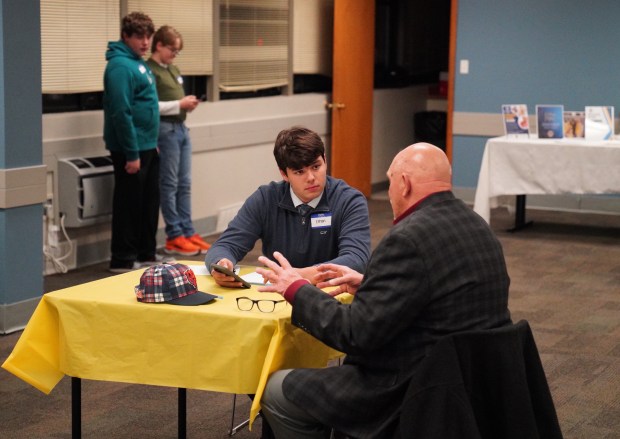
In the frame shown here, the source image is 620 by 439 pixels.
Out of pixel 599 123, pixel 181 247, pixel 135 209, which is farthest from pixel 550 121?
pixel 135 209

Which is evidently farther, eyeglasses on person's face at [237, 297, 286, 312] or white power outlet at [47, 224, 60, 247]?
white power outlet at [47, 224, 60, 247]

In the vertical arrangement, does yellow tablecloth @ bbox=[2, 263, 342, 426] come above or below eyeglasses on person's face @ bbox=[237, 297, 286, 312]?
below

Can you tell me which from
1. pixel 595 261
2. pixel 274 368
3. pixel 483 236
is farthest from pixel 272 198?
pixel 595 261

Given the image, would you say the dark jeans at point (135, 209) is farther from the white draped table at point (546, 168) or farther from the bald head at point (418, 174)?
the bald head at point (418, 174)

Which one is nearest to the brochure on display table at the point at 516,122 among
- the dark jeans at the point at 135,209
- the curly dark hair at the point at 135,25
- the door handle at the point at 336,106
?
the door handle at the point at 336,106

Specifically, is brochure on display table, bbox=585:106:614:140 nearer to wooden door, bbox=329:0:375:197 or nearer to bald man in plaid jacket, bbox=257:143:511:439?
wooden door, bbox=329:0:375:197

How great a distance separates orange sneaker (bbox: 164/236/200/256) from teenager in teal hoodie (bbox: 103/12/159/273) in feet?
1.43

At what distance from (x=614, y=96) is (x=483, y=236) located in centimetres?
688

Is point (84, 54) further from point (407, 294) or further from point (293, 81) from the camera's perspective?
point (407, 294)

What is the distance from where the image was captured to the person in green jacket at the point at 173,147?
6.88m

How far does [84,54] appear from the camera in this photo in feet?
21.9

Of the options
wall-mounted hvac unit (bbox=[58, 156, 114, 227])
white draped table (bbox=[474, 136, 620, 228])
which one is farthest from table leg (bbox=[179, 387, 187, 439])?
white draped table (bbox=[474, 136, 620, 228])

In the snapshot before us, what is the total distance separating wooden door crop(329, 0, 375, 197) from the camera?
9570mm

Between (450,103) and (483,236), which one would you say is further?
(450,103)
